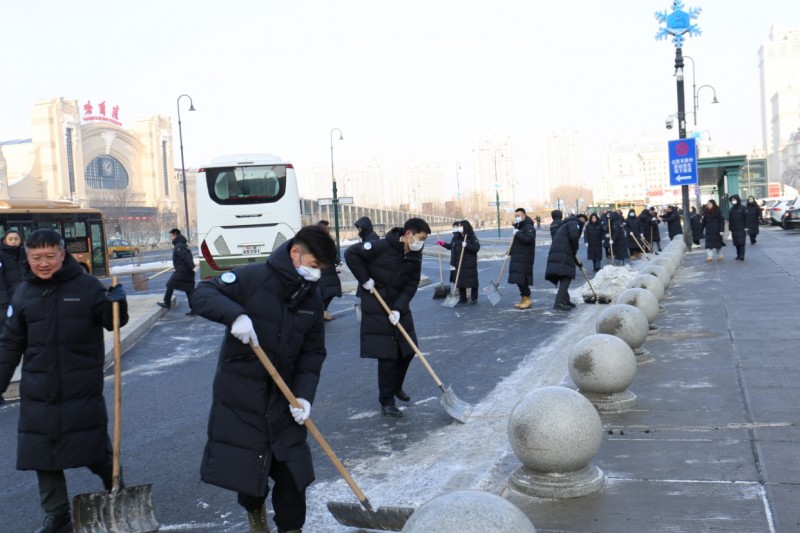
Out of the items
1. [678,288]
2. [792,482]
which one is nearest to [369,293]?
[792,482]

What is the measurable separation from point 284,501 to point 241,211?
16.6m

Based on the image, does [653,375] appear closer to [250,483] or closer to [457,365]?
[457,365]

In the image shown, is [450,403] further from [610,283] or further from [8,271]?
[610,283]

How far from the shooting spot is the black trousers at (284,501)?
4211mm

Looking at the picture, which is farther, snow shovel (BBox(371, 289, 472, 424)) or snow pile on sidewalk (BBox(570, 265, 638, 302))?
snow pile on sidewalk (BBox(570, 265, 638, 302))

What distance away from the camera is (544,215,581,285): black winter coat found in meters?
14.4

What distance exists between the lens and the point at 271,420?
4.07 meters

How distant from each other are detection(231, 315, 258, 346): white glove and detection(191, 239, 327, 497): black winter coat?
0.06m

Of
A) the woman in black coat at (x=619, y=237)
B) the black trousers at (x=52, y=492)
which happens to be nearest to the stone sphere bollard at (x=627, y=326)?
the black trousers at (x=52, y=492)

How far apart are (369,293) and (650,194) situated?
79242mm

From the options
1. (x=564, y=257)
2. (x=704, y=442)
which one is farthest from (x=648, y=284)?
(x=704, y=442)

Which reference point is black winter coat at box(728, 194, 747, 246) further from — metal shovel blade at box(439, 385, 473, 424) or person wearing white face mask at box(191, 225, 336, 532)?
person wearing white face mask at box(191, 225, 336, 532)

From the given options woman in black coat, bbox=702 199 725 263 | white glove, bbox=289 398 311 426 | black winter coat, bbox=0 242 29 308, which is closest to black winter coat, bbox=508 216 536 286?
woman in black coat, bbox=702 199 725 263

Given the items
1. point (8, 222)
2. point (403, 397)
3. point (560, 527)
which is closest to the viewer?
point (560, 527)
